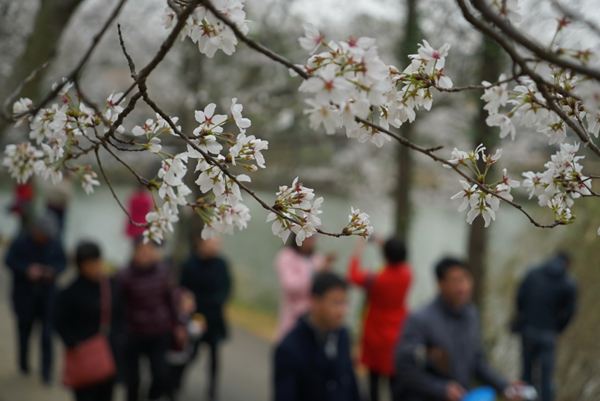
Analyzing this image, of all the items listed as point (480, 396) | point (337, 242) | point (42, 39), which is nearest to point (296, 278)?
point (480, 396)

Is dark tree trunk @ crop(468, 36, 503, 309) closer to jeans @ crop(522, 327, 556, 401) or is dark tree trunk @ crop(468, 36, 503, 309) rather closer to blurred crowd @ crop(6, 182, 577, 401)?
blurred crowd @ crop(6, 182, 577, 401)

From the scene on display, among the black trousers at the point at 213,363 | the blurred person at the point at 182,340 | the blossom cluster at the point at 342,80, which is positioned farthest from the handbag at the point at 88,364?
the blossom cluster at the point at 342,80

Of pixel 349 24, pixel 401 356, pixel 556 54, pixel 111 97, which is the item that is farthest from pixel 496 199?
pixel 349 24

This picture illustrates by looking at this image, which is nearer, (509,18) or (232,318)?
(509,18)

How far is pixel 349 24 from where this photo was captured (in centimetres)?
688

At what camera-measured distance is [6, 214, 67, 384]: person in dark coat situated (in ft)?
14.8

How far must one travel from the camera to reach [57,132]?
44.7 inches

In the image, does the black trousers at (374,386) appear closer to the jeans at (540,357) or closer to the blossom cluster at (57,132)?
the jeans at (540,357)

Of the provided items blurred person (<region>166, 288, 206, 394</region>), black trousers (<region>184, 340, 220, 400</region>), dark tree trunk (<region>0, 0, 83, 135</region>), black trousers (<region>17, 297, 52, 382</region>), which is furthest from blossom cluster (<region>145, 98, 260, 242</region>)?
black trousers (<region>17, 297, 52, 382</region>)

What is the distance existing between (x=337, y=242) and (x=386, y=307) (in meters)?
5.75

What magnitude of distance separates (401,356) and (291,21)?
534 centimetres

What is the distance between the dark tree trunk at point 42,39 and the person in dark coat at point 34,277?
103 inches

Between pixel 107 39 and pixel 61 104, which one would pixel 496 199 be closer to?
pixel 61 104

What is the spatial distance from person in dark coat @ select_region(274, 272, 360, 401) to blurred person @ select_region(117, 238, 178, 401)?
51.3 inches
